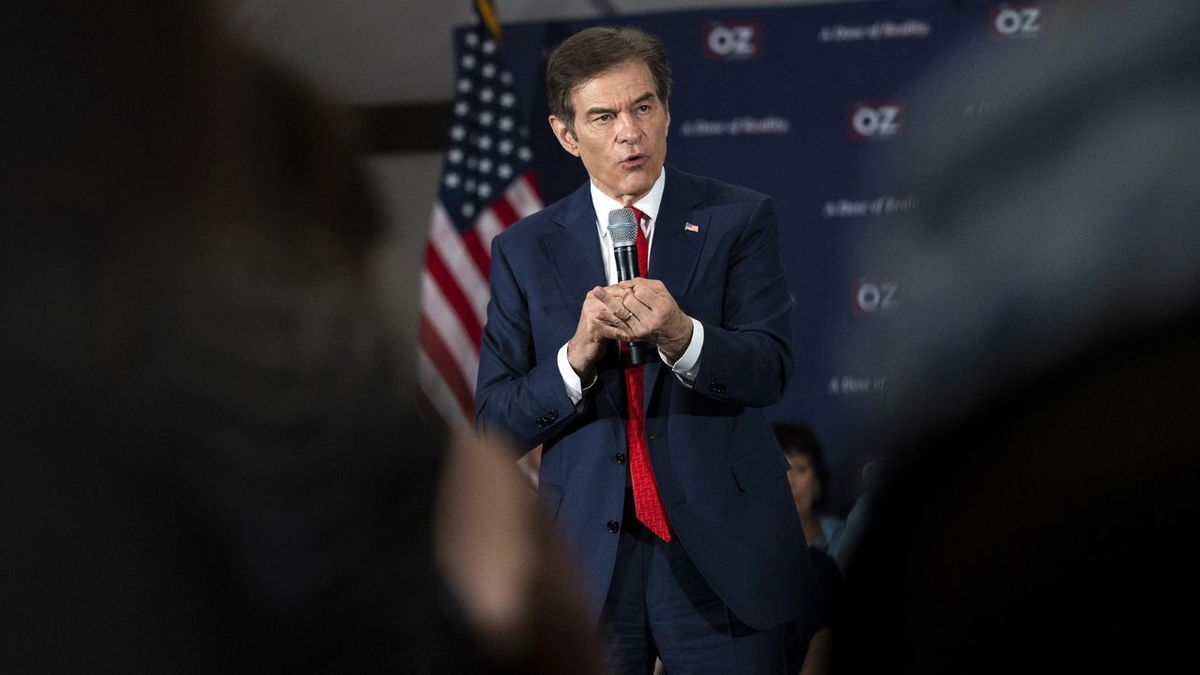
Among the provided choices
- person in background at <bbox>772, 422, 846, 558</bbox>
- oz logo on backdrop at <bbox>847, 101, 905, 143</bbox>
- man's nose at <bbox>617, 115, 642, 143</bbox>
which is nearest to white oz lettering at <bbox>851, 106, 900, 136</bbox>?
oz logo on backdrop at <bbox>847, 101, 905, 143</bbox>

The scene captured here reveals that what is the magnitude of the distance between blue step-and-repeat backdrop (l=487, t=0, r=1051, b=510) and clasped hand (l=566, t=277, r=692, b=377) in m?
2.79

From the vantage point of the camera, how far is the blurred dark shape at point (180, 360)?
303 mm

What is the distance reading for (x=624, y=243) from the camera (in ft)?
5.84

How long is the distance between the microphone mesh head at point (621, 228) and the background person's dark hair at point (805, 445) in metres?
2.19

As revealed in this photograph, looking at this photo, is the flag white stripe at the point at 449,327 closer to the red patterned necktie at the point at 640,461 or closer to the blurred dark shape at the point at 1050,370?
the red patterned necktie at the point at 640,461

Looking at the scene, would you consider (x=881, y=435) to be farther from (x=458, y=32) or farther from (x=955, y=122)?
(x=458, y=32)

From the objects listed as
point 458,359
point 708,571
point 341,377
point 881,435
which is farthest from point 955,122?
point 458,359

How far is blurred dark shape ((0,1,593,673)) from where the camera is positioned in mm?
303

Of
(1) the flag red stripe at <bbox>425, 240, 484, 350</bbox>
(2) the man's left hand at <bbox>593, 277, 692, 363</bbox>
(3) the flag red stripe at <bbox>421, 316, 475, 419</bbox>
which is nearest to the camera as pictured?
(2) the man's left hand at <bbox>593, 277, 692, 363</bbox>

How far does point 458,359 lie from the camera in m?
4.09

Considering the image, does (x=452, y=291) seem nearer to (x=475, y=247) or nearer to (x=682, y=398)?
(x=475, y=247)

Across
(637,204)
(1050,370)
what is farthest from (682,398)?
(1050,370)

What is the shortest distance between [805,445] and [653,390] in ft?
7.12

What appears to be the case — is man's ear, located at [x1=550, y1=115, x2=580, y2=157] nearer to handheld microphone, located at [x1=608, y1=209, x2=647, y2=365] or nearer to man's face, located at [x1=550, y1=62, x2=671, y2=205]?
man's face, located at [x1=550, y1=62, x2=671, y2=205]
